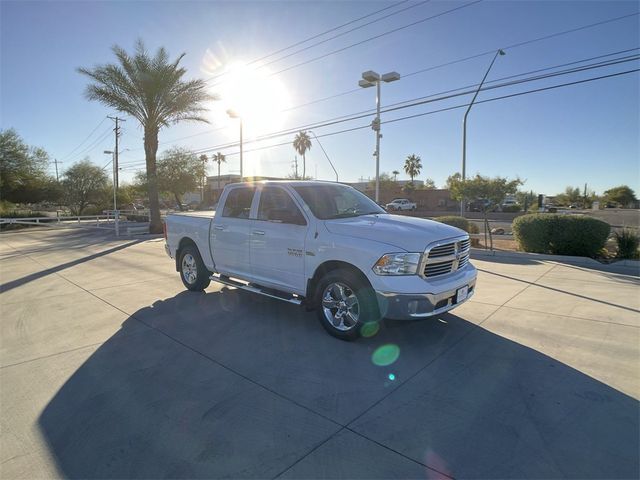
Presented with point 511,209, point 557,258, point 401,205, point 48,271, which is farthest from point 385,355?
point 401,205

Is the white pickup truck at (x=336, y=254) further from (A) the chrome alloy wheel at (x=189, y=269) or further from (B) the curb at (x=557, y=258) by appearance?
(B) the curb at (x=557, y=258)

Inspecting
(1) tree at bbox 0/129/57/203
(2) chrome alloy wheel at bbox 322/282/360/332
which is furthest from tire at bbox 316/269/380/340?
(1) tree at bbox 0/129/57/203

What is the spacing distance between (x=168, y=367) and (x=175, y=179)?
141ft

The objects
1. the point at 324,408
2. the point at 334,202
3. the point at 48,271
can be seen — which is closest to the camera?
the point at 324,408

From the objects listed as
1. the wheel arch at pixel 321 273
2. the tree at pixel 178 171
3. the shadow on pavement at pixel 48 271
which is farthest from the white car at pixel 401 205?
the wheel arch at pixel 321 273

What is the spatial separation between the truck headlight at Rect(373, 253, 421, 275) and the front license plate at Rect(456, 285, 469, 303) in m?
0.76

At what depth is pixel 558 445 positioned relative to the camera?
2.86 m

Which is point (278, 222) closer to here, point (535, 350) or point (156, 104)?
point (535, 350)

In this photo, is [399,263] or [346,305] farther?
[346,305]

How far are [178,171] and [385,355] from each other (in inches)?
1713

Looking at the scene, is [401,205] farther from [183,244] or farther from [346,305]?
[346,305]

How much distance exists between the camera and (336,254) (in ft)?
15.3

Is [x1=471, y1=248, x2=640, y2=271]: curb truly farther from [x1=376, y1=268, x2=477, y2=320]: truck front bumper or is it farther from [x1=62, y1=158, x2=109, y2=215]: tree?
[x1=62, y1=158, x2=109, y2=215]: tree

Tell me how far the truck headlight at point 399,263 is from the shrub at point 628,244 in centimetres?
979
